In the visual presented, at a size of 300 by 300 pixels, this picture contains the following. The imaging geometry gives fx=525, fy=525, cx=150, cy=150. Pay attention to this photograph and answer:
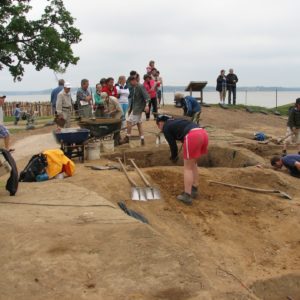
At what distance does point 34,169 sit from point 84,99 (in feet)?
18.7

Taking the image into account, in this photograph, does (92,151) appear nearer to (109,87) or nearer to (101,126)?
(101,126)

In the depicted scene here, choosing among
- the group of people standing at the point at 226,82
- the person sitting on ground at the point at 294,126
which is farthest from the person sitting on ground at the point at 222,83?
the person sitting on ground at the point at 294,126

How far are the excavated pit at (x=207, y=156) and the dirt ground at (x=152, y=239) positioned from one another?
108mm

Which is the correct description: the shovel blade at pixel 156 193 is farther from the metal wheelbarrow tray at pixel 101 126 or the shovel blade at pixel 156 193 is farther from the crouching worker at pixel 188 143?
the metal wheelbarrow tray at pixel 101 126

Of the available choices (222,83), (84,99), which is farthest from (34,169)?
(222,83)

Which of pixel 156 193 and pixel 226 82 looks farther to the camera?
pixel 226 82

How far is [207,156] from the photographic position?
1319 centimetres

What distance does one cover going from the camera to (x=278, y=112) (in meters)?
26.2

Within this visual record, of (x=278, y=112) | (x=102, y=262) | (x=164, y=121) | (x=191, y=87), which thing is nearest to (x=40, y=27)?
(x=191, y=87)

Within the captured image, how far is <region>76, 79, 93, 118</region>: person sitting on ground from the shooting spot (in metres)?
14.7

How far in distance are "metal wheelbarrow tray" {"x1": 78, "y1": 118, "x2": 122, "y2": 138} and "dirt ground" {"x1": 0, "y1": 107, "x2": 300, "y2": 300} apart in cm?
62

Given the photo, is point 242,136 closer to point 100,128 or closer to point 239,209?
point 100,128

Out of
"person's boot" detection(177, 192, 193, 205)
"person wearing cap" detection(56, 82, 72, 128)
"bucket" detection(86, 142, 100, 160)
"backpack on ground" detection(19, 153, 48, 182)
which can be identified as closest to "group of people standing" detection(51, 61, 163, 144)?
"person wearing cap" detection(56, 82, 72, 128)

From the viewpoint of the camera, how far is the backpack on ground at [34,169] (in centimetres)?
927
